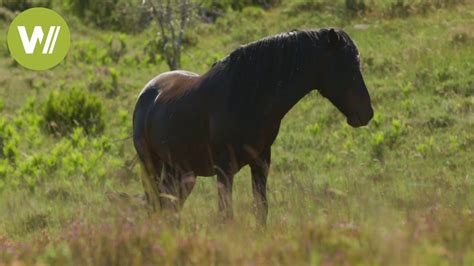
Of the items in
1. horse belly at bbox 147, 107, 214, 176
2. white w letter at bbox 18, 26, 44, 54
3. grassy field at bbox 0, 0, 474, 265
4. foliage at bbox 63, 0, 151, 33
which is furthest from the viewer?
foliage at bbox 63, 0, 151, 33

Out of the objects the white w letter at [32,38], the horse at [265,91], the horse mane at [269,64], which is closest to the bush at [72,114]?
the white w letter at [32,38]

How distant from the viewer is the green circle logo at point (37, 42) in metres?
20.4

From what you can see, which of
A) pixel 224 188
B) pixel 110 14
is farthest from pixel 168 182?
pixel 110 14

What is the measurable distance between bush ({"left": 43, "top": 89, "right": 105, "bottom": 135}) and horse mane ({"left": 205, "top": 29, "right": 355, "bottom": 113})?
421 inches

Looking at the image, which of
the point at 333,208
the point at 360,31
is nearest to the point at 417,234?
the point at 333,208

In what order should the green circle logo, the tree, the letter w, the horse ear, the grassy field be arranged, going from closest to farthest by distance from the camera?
the grassy field → the horse ear → the letter w → the green circle logo → the tree

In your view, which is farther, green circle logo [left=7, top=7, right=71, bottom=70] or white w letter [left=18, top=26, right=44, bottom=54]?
green circle logo [left=7, top=7, right=71, bottom=70]

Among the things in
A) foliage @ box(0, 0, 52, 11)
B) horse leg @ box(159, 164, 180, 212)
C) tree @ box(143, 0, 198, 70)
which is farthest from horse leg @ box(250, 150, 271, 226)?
foliage @ box(0, 0, 52, 11)

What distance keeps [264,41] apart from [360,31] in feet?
51.3

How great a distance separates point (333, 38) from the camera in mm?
6586

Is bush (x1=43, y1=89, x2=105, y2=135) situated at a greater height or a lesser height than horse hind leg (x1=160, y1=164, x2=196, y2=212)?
lesser

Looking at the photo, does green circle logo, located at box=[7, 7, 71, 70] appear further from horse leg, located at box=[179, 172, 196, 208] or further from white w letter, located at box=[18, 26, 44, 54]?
horse leg, located at box=[179, 172, 196, 208]

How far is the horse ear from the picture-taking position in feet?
21.5

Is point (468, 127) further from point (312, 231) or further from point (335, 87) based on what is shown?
point (312, 231)
